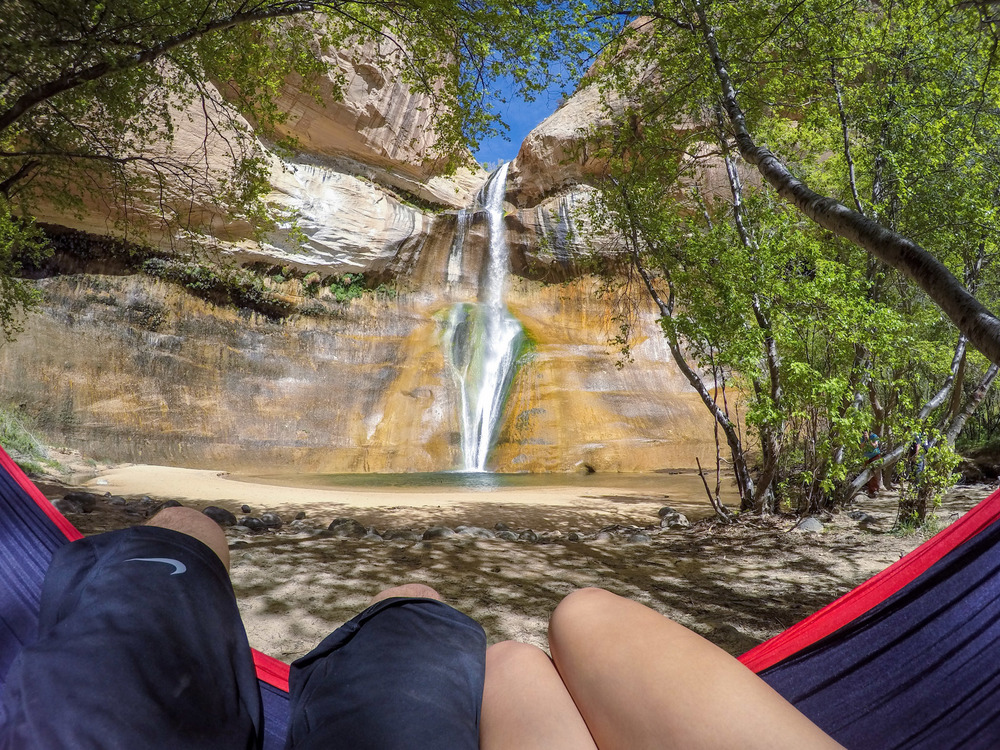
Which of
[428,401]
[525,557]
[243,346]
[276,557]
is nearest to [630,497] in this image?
[525,557]

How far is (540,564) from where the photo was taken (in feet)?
13.0

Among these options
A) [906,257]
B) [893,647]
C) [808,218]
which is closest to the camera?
[893,647]

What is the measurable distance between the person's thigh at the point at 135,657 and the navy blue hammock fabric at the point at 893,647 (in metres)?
0.29

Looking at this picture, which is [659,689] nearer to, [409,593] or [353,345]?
[409,593]

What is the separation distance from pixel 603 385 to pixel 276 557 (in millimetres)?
11770

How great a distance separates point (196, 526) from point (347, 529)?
4237mm

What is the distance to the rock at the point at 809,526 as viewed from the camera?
4.95 metres

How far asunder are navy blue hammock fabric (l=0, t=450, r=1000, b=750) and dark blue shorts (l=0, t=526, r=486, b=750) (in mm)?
307

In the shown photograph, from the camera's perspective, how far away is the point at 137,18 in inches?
162

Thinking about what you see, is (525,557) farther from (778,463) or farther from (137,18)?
(137,18)

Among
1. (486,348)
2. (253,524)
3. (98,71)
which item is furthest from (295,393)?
(98,71)

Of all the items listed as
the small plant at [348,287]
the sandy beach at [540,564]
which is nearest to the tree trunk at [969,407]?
the sandy beach at [540,564]

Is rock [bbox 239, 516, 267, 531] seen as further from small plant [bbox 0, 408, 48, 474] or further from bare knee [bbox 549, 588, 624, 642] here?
bare knee [bbox 549, 588, 624, 642]

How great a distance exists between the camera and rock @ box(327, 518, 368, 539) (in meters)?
5.02
